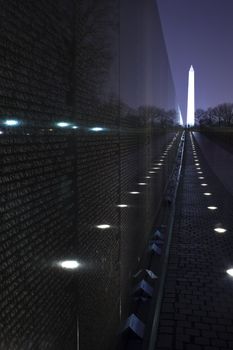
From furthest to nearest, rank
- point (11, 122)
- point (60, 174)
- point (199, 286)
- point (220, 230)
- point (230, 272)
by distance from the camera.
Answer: point (220, 230), point (230, 272), point (199, 286), point (60, 174), point (11, 122)

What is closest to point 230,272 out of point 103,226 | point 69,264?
point 103,226

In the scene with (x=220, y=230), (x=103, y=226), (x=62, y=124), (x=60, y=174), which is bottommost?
(x=220, y=230)

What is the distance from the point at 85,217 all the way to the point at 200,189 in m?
13.5

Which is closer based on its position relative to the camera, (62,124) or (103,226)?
(62,124)

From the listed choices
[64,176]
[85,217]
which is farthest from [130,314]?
[64,176]

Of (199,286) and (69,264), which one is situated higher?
(69,264)

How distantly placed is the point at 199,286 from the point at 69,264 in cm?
418

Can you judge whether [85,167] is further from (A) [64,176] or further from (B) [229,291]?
(B) [229,291]

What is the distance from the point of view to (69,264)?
239 centimetres

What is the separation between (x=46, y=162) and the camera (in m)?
1.98

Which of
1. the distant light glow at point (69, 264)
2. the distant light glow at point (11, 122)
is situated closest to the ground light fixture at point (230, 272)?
the distant light glow at point (69, 264)

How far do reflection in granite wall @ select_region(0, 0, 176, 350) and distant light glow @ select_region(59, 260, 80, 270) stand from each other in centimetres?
2

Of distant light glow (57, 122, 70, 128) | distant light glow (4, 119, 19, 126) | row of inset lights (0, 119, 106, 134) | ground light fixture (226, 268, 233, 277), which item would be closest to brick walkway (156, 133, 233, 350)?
ground light fixture (226, 268, 233, 277)

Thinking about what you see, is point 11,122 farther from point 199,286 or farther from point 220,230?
point 220,230
